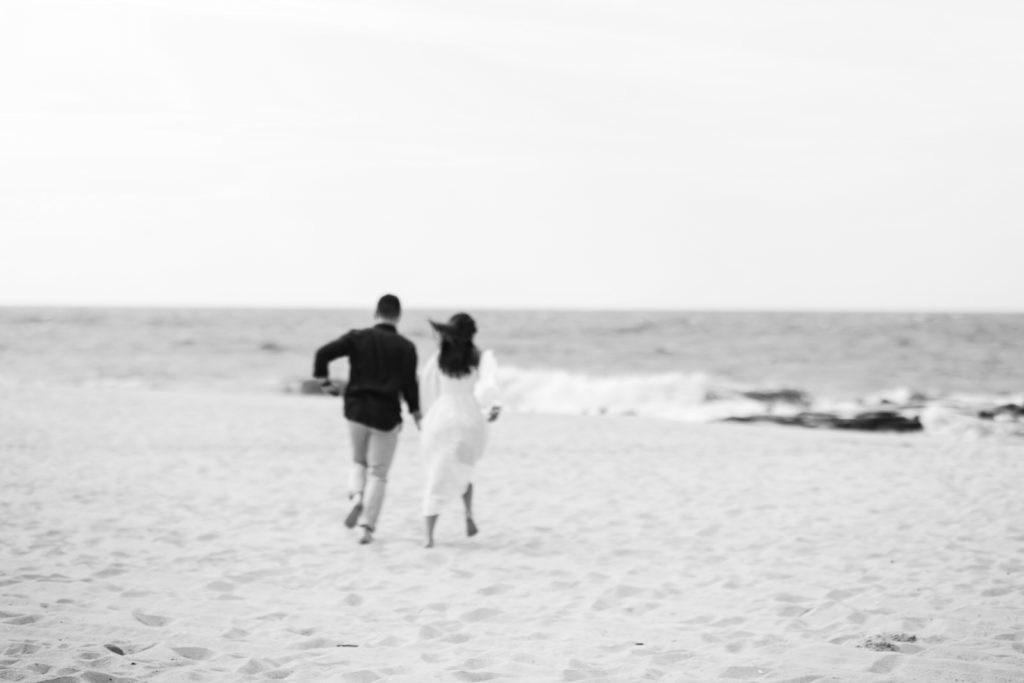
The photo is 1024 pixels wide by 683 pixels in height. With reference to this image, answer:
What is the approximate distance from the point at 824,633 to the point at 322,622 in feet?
8.92

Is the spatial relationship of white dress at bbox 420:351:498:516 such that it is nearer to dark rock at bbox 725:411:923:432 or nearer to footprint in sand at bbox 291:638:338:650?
footprint in sand at bbox 291:638:338:650

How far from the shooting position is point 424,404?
7129 millimetres

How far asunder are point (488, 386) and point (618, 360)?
28011mm

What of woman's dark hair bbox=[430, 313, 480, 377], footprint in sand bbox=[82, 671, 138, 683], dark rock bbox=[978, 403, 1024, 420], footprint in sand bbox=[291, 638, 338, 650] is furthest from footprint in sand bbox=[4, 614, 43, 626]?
dark rock bbox=[978, 403, 1024, 420]

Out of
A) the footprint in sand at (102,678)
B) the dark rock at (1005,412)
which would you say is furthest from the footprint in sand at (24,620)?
the dark rock at (1005,412)

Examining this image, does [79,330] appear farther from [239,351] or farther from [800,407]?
[800,407]

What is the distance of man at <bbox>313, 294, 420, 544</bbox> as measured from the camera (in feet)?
22.7

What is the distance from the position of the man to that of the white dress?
138mm

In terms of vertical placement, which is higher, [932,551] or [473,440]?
[473,440]

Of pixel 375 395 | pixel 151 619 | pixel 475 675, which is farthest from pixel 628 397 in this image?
pixel 475 675

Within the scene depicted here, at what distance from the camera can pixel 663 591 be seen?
5.73 m

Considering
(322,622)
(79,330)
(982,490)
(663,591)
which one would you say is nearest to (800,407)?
(982,490)

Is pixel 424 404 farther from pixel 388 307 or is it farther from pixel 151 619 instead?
pixel 151 619

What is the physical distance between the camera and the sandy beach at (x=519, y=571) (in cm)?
431
